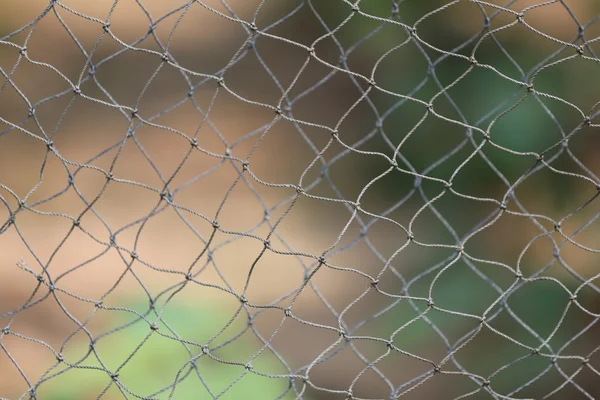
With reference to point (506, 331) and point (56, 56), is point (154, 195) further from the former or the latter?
point (506, 331)

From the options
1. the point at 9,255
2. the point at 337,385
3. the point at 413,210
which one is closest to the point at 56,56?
the point at 9,255

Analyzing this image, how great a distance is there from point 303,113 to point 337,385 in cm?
128

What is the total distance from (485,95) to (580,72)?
254mm

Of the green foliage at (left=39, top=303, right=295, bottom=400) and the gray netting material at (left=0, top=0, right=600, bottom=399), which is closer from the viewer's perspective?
the gray netting material at (left=0, top=0, right=600, bottom=399)

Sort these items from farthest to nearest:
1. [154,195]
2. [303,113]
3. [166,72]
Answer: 1. [166,72]
2. [303,113]
3. [154,195]

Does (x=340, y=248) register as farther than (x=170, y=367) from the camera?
Yes

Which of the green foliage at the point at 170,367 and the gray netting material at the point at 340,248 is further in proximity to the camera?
the green foliage at the point at 170,367

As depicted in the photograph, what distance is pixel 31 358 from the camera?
5.95 feet

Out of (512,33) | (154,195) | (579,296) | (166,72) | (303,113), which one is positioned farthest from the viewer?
(166,72)

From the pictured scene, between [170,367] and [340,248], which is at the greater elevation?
[340,248]

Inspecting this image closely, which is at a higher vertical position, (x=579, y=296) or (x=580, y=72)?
(x=580, y=72)

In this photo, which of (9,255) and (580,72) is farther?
(9,255)

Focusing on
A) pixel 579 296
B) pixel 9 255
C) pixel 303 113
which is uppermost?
pixel 303 113

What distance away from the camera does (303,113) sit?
8.77ft
